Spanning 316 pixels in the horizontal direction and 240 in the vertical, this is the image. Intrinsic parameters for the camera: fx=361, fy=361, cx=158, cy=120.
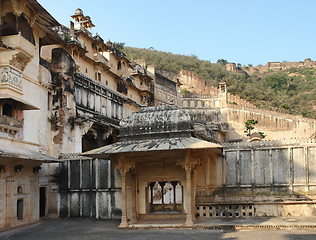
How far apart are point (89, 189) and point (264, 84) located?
91386 millimetres

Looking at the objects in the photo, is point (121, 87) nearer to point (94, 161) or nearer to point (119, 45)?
point (94, 161)

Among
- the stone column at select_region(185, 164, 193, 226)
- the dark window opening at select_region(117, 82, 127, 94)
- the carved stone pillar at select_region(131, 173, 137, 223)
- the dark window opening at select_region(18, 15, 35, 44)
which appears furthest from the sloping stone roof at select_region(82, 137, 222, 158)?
the dark window opening at select_region(117, 82, 127, 94)

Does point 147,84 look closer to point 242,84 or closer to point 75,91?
point 75,91

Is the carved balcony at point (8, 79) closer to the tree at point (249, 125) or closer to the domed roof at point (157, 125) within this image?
the domed roof at point (157, 125)

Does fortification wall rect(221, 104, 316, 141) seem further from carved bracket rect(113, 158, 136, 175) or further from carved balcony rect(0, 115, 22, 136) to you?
carved balcony rect(0, 115, 22, 136)

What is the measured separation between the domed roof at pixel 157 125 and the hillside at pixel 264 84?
65.5 m

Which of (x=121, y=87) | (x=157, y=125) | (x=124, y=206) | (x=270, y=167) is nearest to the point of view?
(x=124, y=206)

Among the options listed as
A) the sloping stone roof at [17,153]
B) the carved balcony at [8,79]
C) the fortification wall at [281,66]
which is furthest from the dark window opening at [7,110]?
the fortification wall at [281,66]

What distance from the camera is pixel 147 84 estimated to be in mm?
57906

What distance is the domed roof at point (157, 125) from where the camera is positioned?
17.0 metres

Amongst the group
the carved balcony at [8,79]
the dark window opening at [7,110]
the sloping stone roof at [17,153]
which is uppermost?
the carved balcony at [8,79]

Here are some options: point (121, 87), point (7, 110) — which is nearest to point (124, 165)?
point (7, 110)

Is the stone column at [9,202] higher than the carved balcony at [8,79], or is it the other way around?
the carved balcony at [8,79]

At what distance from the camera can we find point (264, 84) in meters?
104
